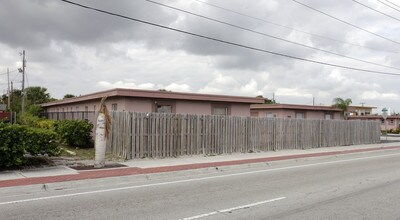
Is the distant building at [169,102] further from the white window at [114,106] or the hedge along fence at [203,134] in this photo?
the hedge along fence at [203,134]

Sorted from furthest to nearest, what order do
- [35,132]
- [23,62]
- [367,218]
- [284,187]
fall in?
[23,62] < [35,132] < [284,187] < [367,218]

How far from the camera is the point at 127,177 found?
37.6ft

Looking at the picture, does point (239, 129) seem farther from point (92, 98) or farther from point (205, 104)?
point (92, 98)

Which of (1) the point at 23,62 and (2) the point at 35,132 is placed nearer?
(2) the point at 35,132

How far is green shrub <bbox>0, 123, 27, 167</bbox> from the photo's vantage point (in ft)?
37.7

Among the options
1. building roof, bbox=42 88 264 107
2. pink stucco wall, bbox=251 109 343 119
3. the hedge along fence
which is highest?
building roof, bbox=42 88 264 107

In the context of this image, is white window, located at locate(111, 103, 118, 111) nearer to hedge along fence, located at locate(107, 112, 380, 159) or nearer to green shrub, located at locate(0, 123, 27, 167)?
hedge along fence, located at locate(107, 112, 380, 159)

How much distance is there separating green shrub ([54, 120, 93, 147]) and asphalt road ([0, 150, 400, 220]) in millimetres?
8704

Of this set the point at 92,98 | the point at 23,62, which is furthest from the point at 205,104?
the point at 23,62

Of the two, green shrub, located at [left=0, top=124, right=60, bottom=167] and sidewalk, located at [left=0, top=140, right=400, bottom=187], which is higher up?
green shrub, located at [left=0, top=124, right=60, bottom=167]

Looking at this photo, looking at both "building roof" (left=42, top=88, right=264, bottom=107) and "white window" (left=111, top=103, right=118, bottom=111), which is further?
"white window" (left=111, top=103, right=118, bottom=111)

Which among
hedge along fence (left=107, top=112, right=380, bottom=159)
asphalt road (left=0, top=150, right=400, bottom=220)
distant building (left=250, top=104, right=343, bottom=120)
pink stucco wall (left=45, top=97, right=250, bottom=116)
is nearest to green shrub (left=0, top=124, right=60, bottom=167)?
asphalt road (left=0, top=150, right=400, bottom=220)

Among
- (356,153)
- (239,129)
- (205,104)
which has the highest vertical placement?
(205,104)

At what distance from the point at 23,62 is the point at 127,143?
4525 centimetres
